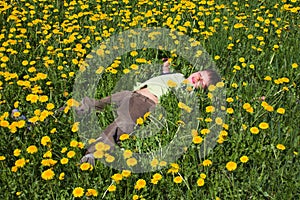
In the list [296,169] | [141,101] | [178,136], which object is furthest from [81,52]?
[296,169]

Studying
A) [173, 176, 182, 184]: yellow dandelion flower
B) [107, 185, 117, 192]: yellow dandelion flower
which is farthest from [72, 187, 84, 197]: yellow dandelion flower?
[173, 176, 182, 184]: yellow dandelion flower

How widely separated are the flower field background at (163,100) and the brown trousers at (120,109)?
0.07 m

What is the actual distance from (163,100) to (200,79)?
0.36m

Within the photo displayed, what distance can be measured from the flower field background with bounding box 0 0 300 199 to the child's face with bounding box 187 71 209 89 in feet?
0.29

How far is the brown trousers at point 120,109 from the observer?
95.8 inches

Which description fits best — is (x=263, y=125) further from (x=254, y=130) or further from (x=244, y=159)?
(x=244, y=159)

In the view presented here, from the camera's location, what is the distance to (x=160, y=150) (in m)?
2.43

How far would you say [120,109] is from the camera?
2.58 m

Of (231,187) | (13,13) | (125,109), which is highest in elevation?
(13,13)

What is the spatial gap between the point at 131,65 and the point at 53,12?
1462 mm

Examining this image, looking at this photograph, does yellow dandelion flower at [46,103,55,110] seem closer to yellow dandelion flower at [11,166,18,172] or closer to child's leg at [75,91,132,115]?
child's leg at [75,91,132,115]

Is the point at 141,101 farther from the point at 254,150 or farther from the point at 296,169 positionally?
the point at 296,169

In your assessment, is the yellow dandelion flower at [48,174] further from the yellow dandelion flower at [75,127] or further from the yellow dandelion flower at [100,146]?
the yellow dandelion flower at [75,127]

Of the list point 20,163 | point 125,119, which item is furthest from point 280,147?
point 20,163
